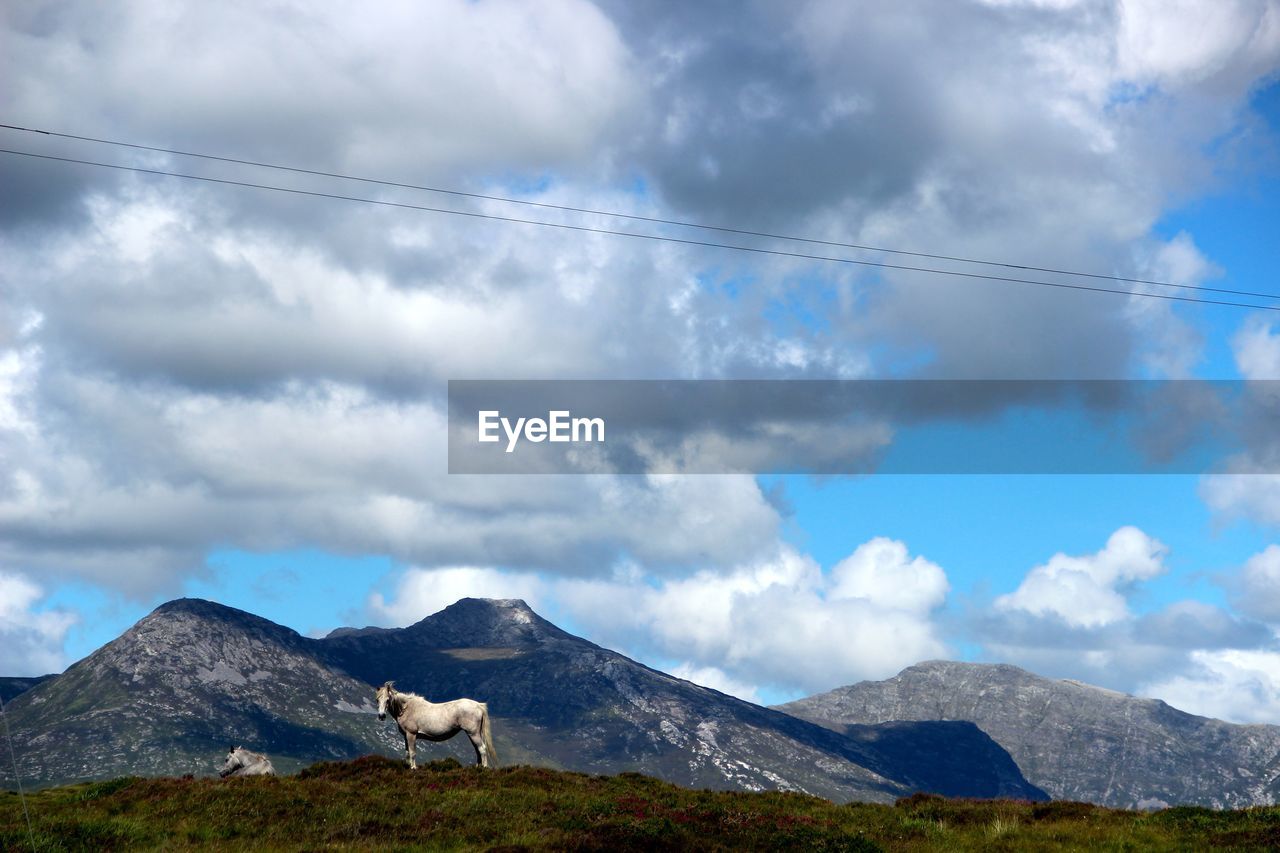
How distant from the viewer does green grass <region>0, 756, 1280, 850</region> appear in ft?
113

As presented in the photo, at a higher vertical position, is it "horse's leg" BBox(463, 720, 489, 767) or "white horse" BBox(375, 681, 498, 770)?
"white horse" BBox(375, 681, 498, 770)

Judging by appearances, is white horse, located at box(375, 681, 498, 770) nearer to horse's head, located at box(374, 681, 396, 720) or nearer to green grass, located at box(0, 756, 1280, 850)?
horse's head, located at box(374, 681, 396, 720)

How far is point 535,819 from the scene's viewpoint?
38188 millimetres

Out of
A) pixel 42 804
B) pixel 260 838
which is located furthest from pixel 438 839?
pixel 42 804

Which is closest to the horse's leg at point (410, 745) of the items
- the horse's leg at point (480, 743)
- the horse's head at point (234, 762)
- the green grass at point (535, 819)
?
the horse's leg at point (480, 743)

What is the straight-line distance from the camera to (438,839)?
35.3 meters

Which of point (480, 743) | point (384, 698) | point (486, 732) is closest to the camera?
point (480, 743)

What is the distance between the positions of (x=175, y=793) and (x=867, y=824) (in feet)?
78.8

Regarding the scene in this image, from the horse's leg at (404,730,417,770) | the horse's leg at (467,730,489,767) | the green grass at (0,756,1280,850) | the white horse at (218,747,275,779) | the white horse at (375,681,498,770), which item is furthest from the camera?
the white horse at (375,681,498,770)

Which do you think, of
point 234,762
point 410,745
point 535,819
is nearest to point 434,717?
point 410,745

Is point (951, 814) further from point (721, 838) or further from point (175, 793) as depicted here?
point (175, 793)

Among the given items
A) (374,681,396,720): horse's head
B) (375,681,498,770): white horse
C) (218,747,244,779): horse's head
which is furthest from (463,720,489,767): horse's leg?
(218,747,244,779): horse's head

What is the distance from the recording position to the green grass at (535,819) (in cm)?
3441

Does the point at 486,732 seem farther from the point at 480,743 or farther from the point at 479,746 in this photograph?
the point at 479,746
